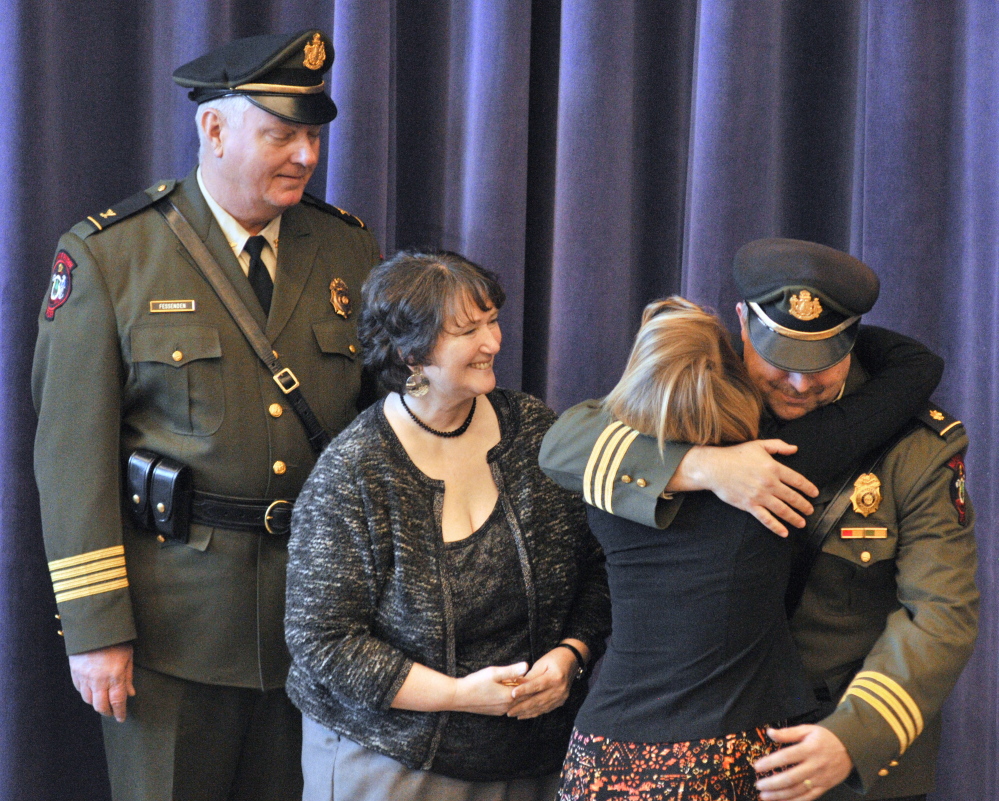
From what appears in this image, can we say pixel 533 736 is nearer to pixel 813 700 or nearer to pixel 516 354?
pixel 813 700

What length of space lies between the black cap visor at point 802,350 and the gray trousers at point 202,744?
1.10 m

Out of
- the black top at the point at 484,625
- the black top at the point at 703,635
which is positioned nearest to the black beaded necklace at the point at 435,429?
the black top at the point at 484,625

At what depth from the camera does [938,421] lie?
57.8 inches

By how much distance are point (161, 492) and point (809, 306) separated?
107 cm

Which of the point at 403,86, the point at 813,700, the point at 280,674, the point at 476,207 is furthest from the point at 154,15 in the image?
the point at 813,700

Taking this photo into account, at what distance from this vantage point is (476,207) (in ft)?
7.34

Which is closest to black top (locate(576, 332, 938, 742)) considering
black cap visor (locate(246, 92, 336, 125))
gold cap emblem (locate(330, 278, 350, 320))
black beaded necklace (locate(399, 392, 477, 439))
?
black beaded necklace (locate(399, 392, 477, 439))

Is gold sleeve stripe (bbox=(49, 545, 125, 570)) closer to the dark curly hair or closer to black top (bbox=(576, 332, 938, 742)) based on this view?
the dark curly hair

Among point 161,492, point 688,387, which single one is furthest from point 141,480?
point 688,387

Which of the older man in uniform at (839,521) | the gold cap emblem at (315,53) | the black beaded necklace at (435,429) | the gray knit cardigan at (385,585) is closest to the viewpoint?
the older man in uniform at (839,521)

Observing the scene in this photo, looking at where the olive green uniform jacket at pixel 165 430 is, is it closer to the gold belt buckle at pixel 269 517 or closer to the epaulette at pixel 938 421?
the gold belt buckle at pixel 269 517

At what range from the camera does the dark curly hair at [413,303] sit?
1638mm

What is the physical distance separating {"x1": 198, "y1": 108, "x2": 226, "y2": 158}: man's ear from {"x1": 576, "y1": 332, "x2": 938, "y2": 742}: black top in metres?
1.00

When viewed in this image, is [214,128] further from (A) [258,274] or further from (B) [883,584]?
(B) [883,584]
